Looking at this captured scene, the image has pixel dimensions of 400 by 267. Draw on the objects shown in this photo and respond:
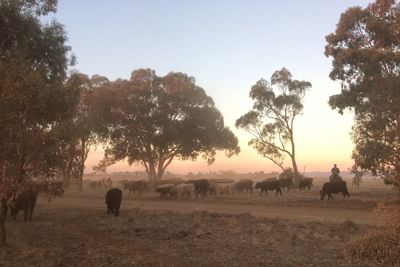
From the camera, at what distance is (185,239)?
16609 mm

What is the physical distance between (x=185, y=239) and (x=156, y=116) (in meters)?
35.6

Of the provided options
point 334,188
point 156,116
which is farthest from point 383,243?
point 156,116

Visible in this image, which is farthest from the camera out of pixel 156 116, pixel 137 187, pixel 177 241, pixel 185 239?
pixel 156 116

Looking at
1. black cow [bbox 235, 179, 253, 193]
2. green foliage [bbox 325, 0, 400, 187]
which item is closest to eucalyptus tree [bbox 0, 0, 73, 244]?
green foliage [bbox 325, 0, 400, 187]

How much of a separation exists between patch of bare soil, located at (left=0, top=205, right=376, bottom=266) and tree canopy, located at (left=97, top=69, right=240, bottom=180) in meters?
29.1

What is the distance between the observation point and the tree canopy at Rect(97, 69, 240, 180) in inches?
2036

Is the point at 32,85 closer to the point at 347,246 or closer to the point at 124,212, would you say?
the point at 347,246

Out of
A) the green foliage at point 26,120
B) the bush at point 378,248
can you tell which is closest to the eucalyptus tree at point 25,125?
the green foliage at point 26,120

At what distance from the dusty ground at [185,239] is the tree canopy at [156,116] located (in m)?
26.9

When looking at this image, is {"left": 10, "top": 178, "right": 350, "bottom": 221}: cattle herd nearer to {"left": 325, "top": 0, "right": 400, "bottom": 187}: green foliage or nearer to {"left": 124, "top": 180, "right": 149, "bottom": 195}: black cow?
{"left": 124, "top": 180, "right": 149, "bottom": 195}: black cow

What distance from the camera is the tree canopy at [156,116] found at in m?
51.7

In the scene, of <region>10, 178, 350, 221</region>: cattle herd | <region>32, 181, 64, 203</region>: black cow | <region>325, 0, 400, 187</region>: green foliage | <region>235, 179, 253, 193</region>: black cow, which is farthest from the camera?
<region>235, 179, 253, 193</region>: black cow

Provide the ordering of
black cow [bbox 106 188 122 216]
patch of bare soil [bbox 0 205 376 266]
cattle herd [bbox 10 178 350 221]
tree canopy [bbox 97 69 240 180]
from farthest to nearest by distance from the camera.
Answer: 1. tree canopy [bbox 97 69 240 180]
2. black cow [bbox 106 188 122 216]
3. cattle herd [bbox 10 178 350 221]
4. patch of bare soil [bbox 0 205 376 266]

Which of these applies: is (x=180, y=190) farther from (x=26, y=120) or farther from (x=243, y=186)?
(x=26, y=120)
